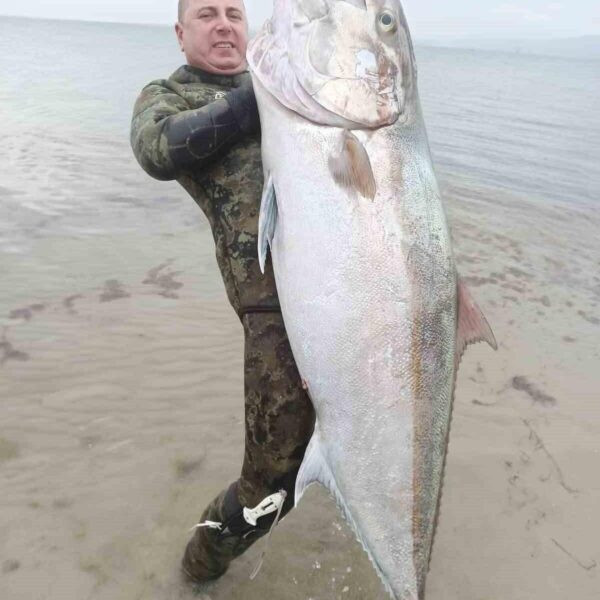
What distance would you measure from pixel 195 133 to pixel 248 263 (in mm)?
554

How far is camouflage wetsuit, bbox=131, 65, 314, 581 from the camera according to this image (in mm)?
2236

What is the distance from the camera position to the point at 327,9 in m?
2.04

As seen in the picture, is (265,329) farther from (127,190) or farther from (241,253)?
(127,190)

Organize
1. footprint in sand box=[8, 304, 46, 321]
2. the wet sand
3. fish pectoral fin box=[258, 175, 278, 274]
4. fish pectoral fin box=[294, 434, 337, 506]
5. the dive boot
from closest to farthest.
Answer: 1. fish pectoral fin box=[258, 175, 278, 274]
2. fish pectoral fin box=[294, 434, 337, 506]
3. the dive boot
4. the wet sand
5. footprint in sand box=[8, 304, 46, 321]

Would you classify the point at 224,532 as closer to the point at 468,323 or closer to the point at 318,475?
the point at 318,475

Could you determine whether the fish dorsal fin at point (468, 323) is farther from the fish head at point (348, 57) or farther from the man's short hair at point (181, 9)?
the man's short hair at point (181, 9)

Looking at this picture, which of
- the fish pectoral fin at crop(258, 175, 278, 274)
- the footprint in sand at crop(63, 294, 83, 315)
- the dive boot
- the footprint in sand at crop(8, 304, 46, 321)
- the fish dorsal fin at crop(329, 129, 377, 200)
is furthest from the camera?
the footprint in sand at crop(63, 294, 83, 315)

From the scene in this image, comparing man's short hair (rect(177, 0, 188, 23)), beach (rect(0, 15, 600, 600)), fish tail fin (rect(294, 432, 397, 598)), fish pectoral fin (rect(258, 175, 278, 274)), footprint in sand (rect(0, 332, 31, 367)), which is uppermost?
man's short hair (rect(177, 0, 188, 23))

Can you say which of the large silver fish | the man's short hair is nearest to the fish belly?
the large silver fish

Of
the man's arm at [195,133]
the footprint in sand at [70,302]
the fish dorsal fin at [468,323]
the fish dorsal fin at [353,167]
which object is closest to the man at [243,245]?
the man's arm at [195,133]

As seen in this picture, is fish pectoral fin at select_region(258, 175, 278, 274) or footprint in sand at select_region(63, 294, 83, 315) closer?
fish pectoral fin at select_region(258, 175, 278, 274)

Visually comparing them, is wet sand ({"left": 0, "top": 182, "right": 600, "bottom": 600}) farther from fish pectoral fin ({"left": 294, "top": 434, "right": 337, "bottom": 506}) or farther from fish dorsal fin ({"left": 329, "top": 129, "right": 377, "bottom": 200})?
fish dorsal fin ({"left": 329, "top": 129, "right": 377, "bottom": 200})

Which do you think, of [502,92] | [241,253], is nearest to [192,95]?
[241,253]

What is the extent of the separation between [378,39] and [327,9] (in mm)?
207
